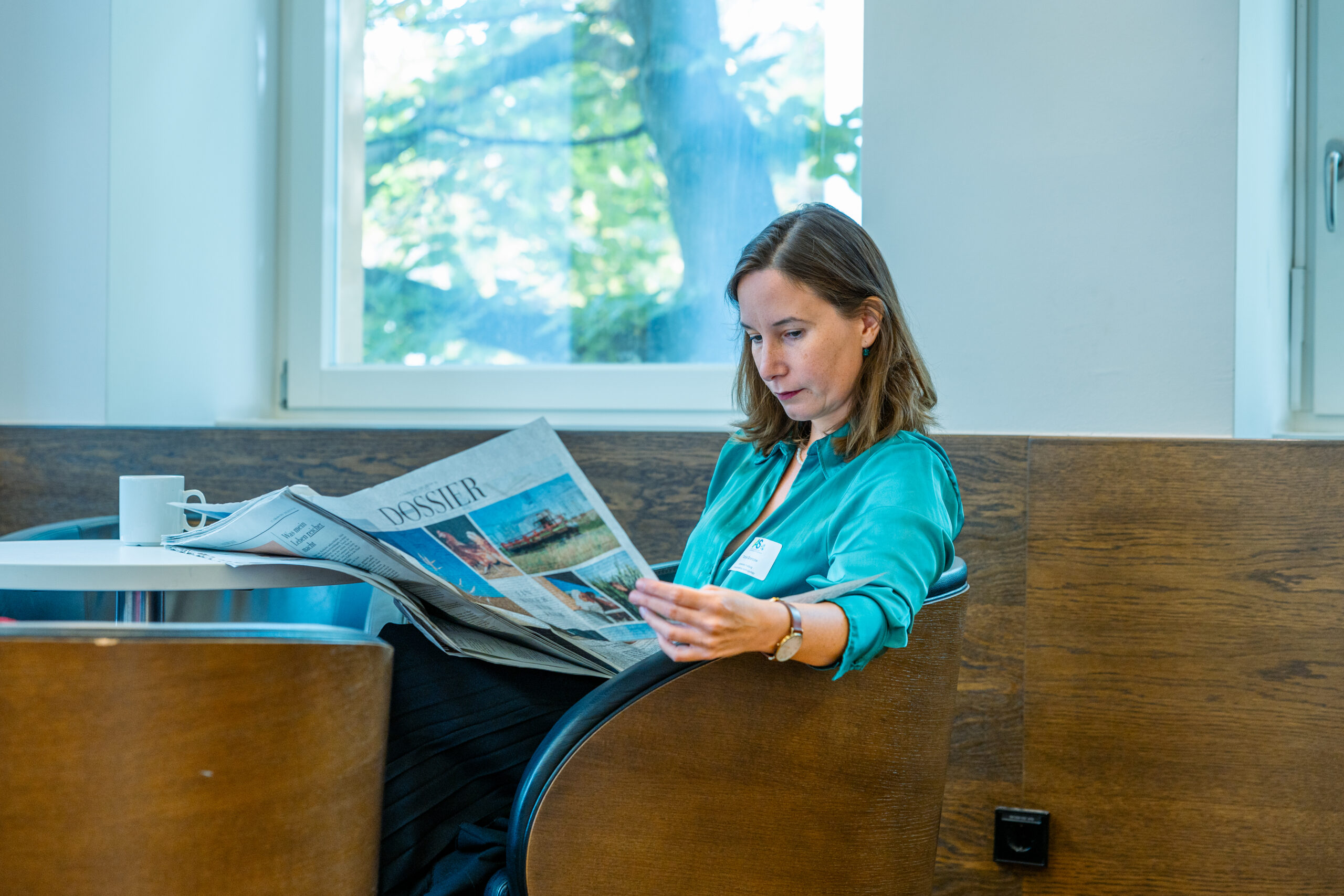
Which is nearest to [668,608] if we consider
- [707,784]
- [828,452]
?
[707,784]

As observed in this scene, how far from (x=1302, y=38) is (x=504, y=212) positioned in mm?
1421

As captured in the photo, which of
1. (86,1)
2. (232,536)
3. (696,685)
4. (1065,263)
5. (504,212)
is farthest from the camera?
(504,212)

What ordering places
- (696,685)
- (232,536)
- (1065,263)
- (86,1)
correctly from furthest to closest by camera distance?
(86,1), (1065,263), (232,536), (696,685)

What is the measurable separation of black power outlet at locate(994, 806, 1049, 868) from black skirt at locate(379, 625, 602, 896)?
0.70 meters

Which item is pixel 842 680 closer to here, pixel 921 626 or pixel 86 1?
pixel 921 626

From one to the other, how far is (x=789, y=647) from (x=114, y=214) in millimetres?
1623

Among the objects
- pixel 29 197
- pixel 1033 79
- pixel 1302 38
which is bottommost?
pixel 29 197

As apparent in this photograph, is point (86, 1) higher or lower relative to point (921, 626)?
higher

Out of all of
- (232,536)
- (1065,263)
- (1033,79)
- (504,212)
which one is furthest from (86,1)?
(1065,263)

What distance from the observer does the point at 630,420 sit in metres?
1.81

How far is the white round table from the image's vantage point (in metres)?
0.89

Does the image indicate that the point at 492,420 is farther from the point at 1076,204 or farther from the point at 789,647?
the point at 789,647

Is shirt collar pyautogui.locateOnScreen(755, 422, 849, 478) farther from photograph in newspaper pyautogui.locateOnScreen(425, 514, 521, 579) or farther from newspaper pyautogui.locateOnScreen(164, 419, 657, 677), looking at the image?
photograph in newspaper pyautogui.locateOnScreen(425, 514, 521, 579)

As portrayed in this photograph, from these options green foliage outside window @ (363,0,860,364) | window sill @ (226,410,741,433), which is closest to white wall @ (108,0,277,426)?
window sill @ (226,410,741,433)
